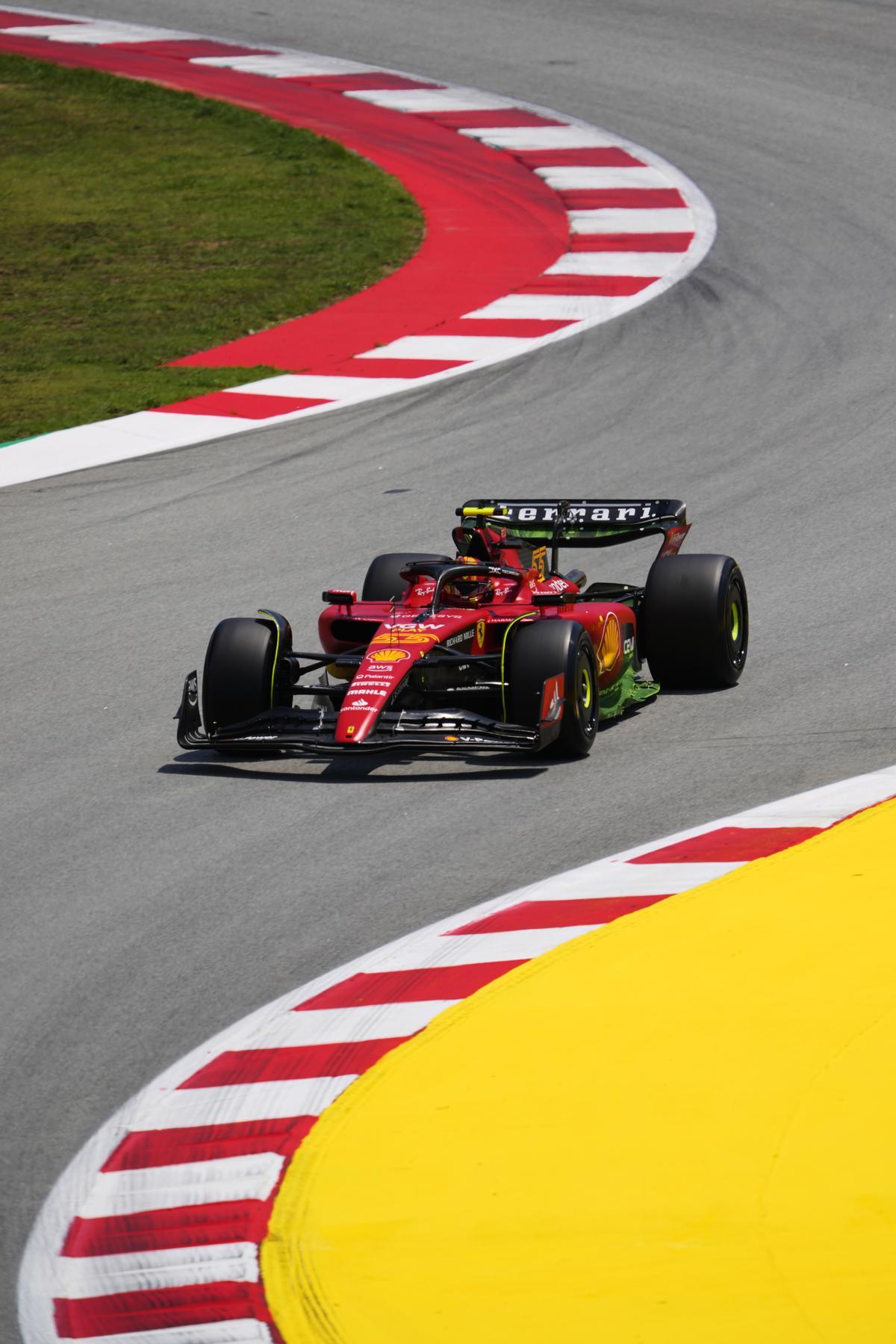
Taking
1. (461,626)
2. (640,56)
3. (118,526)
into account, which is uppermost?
(640,56)

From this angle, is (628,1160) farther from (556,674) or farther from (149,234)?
(149,234)

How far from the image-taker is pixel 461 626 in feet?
27.2

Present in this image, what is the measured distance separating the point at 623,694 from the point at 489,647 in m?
0.63

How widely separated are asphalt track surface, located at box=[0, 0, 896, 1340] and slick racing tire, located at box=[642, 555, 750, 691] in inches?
6.2

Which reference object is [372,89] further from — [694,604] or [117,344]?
[694,604]

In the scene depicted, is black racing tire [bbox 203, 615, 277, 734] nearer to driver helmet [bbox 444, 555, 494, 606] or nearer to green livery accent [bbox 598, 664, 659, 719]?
driver helmet [bbox 444, 555, 494, 606]

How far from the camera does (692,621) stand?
882cm

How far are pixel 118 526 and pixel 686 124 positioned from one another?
12.2m

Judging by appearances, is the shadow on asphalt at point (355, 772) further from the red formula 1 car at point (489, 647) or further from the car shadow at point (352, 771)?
the red formula 1 car at point (489, 647)

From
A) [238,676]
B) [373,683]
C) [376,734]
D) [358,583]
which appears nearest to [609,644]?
[373,683]

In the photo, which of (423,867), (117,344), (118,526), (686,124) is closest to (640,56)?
(686,124)

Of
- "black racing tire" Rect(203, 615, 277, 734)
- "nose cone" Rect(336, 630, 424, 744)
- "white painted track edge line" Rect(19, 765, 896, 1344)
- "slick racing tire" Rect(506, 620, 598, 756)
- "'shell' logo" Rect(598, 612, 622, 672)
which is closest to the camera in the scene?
"white painted track edge line" Rect(19, 765, 896, 1344)

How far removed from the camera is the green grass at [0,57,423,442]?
15.6m

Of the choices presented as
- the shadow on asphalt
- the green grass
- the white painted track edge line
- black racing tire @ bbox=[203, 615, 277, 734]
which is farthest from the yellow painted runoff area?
the green grass
